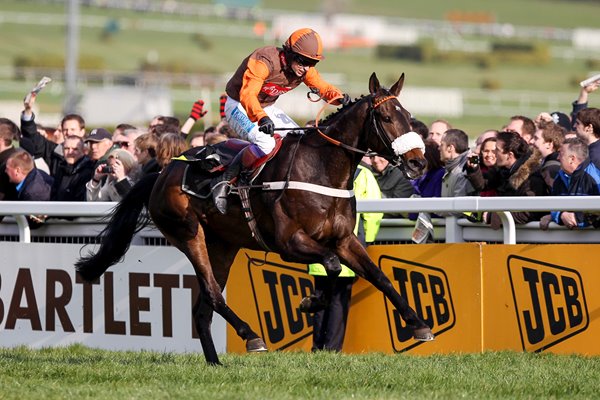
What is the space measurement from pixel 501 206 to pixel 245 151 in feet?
5.54

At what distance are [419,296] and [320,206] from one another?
1360mm

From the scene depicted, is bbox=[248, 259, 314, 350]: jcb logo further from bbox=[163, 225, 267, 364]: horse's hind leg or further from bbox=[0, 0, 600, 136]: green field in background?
bbox=[0, 0, 600, 136]: green field in background

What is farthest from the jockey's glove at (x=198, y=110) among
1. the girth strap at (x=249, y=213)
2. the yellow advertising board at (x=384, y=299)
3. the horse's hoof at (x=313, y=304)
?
the horse's hoof at (x=313, y=304)

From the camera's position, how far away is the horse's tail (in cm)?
858

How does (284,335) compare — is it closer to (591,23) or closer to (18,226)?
(18,226)

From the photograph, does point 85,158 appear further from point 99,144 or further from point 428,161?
point 428,161

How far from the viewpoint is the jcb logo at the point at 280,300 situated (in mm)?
8922

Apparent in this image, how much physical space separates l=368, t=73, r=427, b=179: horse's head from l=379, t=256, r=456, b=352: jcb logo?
4.32ft

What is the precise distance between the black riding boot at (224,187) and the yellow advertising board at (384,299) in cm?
109

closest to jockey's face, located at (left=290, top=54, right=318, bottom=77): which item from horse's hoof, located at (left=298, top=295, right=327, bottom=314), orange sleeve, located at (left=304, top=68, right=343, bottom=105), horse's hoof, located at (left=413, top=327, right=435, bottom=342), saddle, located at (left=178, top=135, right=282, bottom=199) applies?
orange sleeve, located at (left=304, top=68, right=343, bottom=105)

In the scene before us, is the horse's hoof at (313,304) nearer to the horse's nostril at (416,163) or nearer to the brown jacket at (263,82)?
the horse's nostril at (416,163)

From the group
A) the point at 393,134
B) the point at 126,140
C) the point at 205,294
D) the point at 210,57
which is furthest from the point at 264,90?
the point at 210,57

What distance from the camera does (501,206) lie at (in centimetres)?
797

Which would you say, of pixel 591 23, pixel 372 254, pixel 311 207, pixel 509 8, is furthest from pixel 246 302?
pixel 509 8
